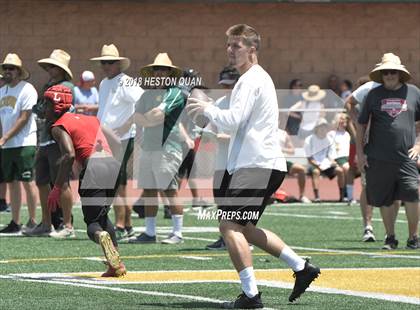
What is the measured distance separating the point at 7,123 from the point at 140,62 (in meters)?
14.8

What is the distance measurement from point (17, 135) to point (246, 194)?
8.07 metres

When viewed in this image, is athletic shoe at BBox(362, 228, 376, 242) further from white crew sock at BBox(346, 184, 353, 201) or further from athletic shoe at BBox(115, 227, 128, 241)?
white crew sock at BBox(346, 184, 353, 201)

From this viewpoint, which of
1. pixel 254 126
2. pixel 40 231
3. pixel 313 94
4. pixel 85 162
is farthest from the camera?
pixel 313 94

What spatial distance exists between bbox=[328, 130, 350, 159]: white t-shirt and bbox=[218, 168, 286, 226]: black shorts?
53.0ft

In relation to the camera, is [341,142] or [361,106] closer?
[361,106]

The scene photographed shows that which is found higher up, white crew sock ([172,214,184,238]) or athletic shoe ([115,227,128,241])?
white crew sock ([172,214,184,238])

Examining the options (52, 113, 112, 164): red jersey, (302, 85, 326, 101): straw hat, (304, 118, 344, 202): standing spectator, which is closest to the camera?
(52, 113, 112, 164): red jersey

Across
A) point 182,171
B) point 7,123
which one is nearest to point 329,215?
point 182,171

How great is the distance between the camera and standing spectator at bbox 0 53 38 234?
1778 centimetres

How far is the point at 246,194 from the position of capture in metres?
10.3

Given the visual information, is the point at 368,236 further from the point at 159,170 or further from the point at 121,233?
the point at 121,233

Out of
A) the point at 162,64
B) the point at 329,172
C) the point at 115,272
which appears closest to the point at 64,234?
the point at 162,64

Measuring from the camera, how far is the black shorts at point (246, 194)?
10.3 metres

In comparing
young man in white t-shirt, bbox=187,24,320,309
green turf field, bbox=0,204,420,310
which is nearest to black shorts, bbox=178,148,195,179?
green turf field, bbox=0,204,420,310
